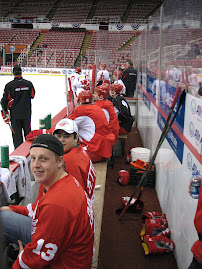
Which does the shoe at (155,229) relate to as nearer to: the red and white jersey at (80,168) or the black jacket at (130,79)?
the red and white jersey at (80,168)

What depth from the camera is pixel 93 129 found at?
137 inches

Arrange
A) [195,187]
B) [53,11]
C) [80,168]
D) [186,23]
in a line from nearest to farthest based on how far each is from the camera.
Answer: [195,187] → [80,168] → [186,23] → [53,11]

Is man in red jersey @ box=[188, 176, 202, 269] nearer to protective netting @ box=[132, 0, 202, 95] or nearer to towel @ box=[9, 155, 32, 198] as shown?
protective netting @ box=[132, 0, 202, 95]

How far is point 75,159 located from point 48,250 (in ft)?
2.35

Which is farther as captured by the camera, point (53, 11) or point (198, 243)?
point (53, 11)

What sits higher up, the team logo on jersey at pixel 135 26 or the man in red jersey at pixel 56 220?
the team logo on jersey at pixel 135 26

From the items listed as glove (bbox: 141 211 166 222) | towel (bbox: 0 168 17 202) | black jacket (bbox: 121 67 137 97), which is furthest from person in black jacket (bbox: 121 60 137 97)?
towel (bbox: 0 168 17 202)

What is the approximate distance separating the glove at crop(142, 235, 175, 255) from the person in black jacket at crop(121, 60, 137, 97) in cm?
593

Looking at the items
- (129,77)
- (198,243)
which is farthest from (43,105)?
(198,243)

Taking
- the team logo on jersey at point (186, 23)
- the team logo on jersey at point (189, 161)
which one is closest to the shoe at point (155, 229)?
the team logo on jersey at point (189, 161)

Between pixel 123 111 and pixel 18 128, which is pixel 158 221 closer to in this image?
pixel 123 111

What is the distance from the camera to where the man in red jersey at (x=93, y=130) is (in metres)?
3.41

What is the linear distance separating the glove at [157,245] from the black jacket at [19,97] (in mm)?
3009

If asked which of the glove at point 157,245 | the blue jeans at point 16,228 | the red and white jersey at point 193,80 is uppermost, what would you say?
the red and white jersey at point 193,80
